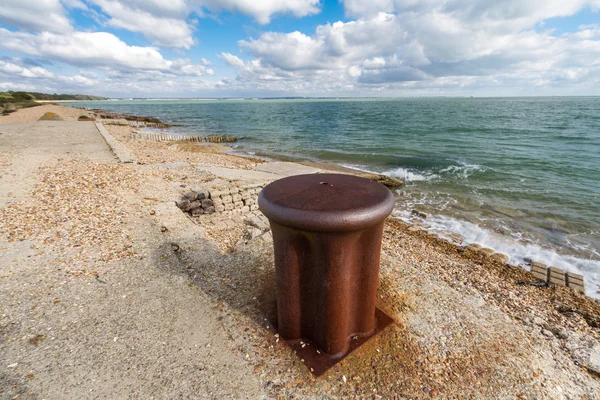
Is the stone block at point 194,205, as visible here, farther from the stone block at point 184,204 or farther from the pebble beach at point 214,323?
the pebble beach at point 214,323

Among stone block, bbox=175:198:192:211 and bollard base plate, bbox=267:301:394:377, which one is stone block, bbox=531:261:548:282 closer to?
bollard base plate, bbox=267:301:394:377

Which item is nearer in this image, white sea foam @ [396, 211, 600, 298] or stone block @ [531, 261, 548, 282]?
stone block @ [531, 261, 548, 282]

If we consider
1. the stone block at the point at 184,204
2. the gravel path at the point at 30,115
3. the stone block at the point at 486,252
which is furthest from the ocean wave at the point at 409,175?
the gravel path at the point at 30,115

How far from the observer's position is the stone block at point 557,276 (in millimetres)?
5004

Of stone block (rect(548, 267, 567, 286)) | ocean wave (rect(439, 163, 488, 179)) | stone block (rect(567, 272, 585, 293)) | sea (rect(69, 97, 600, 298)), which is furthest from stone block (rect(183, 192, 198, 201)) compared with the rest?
ocean wave (rect(439, 163, 488, 179))

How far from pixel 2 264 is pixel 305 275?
3.97m

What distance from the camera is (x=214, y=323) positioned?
9.03 feet

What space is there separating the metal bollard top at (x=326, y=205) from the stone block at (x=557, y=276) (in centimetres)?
491

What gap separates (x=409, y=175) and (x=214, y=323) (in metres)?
12.9

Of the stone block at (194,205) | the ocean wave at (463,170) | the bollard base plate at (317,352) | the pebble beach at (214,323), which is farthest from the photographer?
the ocean wave at (463,170)

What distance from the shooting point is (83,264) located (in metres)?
3.58

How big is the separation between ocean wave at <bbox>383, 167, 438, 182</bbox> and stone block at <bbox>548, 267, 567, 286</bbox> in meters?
7.85

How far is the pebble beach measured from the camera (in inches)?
86.7

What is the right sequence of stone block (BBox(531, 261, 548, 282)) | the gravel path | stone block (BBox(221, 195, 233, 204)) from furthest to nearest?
1. the gravel path
2. stone block (BBox(221, 195, 233, 204))
3. stone block (BBox(531, 261, 548, 282))
